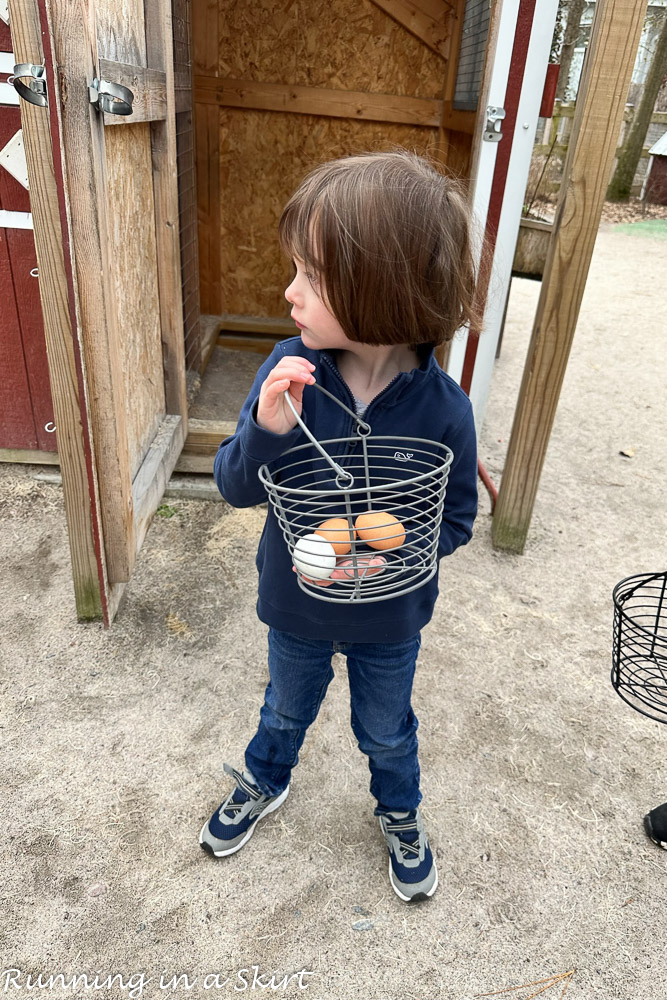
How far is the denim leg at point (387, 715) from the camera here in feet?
5.04

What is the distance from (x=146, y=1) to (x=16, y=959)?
2.77 metres

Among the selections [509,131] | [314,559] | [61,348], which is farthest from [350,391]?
[509,131]

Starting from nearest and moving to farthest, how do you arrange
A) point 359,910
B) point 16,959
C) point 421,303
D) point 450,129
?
point 421,303 → point 16,959 → point 359,910 → point 450,129

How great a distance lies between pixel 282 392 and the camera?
1.17 metres

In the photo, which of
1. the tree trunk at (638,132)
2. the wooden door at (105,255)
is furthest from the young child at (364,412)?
the tree trunk at (638,132)

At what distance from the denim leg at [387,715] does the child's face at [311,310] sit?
0.64 m

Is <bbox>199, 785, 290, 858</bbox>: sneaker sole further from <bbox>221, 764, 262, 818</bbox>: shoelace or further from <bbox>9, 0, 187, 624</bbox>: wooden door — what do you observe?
<bbox>9, 0, 187, 624</bbox>: wooden door

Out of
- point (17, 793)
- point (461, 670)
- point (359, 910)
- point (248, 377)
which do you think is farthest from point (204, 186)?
point (359, 910)

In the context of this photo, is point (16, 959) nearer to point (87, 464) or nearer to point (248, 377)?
point (87, 464)

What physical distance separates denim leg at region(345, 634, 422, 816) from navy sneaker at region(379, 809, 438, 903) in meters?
0.04

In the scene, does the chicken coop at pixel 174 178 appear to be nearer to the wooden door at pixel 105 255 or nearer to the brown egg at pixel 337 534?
the wooden door at pixel 105 255

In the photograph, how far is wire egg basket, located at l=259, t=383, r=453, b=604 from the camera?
116 cm

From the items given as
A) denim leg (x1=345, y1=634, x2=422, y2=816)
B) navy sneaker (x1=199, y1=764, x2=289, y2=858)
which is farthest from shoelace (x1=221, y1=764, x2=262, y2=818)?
denim leg (x1=345, y1=634, x2=422, y2=816)

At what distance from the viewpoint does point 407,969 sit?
159 centimetres
